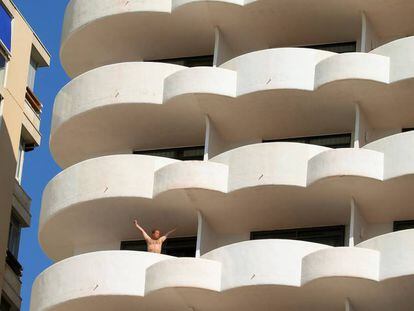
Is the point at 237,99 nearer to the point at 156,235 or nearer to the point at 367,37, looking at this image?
the point at 367,37

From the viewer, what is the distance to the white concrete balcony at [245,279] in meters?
44.8

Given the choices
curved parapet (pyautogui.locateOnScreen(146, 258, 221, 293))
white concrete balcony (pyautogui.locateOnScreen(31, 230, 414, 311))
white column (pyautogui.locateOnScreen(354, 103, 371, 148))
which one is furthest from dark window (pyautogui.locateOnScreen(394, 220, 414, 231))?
curved parapet (pyautogui.locateOnScreen(146, 258, 221, 293))

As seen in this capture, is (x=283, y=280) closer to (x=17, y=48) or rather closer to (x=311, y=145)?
(x=311, y=145)

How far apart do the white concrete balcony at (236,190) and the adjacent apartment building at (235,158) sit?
5cm

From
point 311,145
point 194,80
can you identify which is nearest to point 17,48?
point 194,80

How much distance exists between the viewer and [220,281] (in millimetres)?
46188

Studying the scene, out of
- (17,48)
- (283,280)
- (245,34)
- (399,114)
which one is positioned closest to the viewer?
(283,280)

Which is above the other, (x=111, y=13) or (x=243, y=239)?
(x=111, y=13)

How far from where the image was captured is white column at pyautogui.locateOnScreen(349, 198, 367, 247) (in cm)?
4662

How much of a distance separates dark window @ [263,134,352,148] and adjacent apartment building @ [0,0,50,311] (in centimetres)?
828

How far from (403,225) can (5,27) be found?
13.8 metres

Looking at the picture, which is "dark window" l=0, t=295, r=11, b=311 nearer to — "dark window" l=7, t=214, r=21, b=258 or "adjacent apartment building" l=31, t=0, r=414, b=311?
"dark window" l=7, t=214, r=21, b=258

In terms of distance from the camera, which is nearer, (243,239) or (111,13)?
(243,239)

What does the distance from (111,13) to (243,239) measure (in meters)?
7.77
